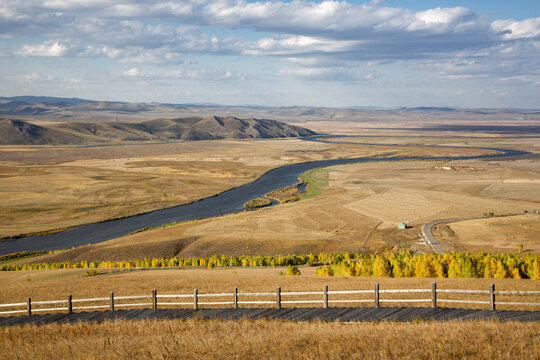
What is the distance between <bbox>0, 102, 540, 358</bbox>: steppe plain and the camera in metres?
16.3

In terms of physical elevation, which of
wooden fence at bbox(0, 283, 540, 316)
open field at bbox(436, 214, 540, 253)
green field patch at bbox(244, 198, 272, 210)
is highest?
wooden fence at bbox(0, 283, 540, 316)

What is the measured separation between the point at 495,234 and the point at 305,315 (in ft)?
157

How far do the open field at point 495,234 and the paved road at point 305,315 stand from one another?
38.1m

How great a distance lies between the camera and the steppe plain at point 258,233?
643 inches

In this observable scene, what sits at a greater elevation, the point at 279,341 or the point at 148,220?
the point at 279,341

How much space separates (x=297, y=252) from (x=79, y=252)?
28.4m

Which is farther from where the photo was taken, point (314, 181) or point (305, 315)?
point (314, 181)

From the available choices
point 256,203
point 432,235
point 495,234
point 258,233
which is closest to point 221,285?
point 258,233

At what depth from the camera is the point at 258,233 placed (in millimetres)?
69750

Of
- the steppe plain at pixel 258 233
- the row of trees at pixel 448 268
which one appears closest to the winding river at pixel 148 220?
the steppe plain at pixel 258 233

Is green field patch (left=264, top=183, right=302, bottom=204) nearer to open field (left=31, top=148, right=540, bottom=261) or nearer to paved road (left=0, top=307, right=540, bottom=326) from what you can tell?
open field (left=31, top=148, right=540, bottom=261)

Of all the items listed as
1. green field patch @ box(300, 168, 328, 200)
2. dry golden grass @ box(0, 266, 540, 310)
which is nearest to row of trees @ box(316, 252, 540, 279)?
dry golden grass @ box(0, 266, 540, 310)

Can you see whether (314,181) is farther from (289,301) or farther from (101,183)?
(289,301)

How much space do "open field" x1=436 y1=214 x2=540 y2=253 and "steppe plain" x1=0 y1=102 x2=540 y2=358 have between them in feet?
0.74
